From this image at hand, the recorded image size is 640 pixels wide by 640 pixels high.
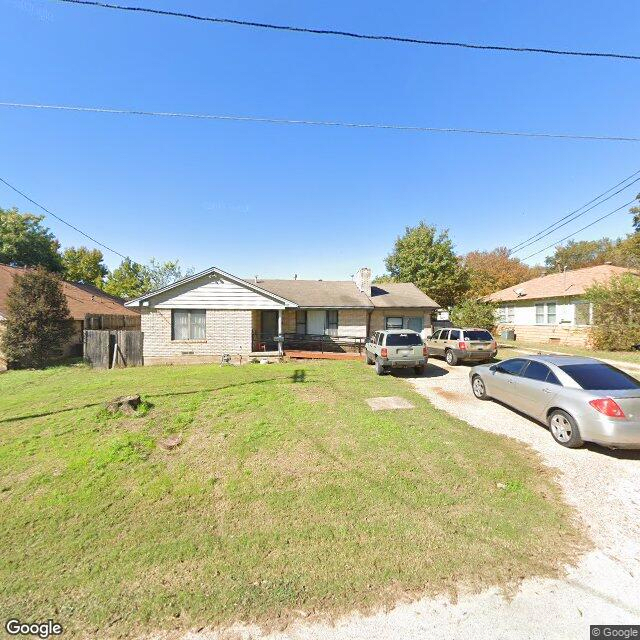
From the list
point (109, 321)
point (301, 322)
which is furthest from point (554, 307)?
point (109, 321)

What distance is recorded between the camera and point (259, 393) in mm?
9102

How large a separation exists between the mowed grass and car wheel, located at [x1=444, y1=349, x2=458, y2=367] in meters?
7.39

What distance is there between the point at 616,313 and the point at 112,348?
87.9ft

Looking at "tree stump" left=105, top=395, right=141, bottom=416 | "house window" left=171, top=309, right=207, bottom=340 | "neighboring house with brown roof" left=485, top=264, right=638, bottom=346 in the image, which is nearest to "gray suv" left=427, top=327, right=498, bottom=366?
"neighboring house with brown roof" left=485, top=264, right=638, bottom=346

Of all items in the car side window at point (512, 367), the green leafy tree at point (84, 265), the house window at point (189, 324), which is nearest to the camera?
the car side window at point (512, 367)

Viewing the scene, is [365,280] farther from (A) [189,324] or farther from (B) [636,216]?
(B) [636,216]

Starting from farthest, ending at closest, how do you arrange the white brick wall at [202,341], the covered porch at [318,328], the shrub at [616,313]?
1. the covered porch at [318,328]
2. the shrub at [616,313]
3. the white brick wall at [202,341]

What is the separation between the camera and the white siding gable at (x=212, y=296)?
612 inches

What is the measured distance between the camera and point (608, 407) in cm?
503

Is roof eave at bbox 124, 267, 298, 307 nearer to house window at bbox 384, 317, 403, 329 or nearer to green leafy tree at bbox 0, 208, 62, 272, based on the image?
house window at bbox 384, 317, 403, 329

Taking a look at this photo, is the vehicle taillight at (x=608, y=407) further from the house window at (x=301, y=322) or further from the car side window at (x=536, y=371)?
the house window at (x=301, y=322)

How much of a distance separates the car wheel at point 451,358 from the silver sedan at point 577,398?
6.38m

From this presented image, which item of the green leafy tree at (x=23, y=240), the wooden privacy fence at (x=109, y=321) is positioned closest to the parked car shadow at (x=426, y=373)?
the wooden privacy fence at (x=109, y=321)

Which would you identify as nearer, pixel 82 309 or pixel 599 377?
pixel 599 377
